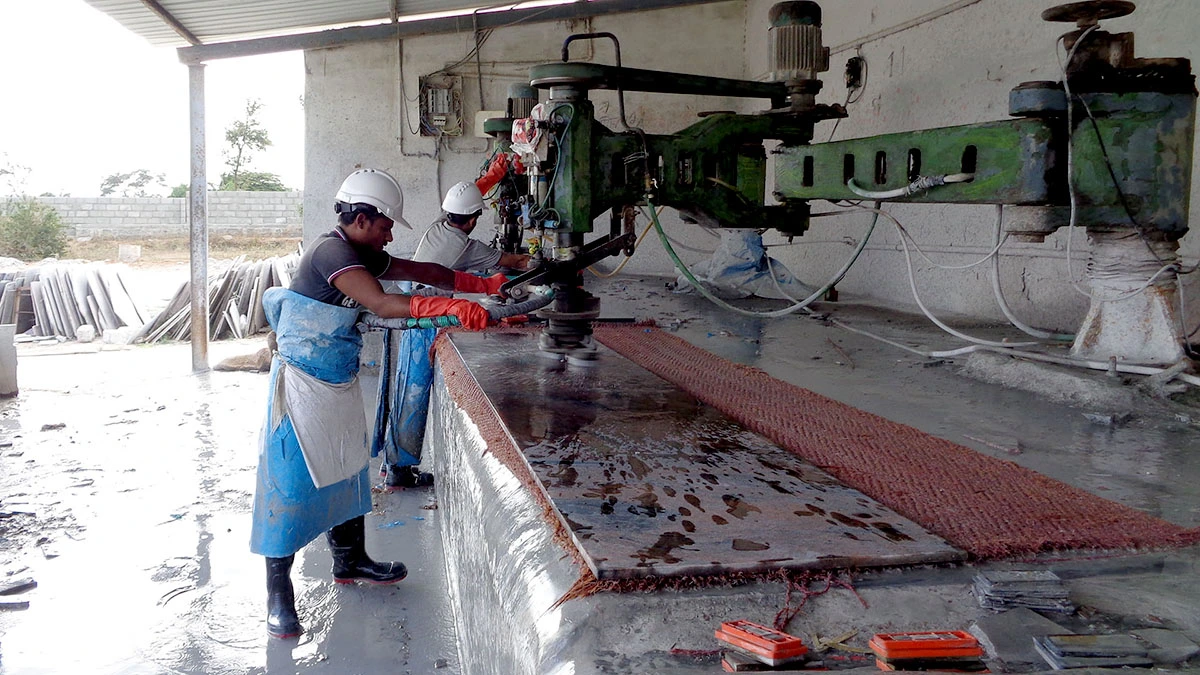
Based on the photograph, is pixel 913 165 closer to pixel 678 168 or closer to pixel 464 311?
pixel 678 168

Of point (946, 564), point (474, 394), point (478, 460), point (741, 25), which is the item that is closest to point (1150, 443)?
point (946, 564)

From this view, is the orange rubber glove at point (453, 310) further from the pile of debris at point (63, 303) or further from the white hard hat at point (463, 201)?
the pile of debris at point (63, 303)

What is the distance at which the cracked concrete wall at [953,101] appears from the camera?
14.0ft

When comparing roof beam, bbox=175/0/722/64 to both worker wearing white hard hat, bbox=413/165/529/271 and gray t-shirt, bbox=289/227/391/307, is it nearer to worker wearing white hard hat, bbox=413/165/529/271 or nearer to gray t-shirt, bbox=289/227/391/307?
worker wearing white hard hat, bbox=413/165/529/271

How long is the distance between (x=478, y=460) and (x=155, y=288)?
575 inches

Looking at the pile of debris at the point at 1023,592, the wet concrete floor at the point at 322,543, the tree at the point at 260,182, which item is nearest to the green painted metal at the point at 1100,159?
the wet concrete floor at the point at 322,543

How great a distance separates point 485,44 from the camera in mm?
9320

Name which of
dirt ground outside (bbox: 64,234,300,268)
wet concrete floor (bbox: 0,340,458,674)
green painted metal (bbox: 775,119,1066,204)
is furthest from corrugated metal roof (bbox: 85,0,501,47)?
dirt ground outside (bbox: 64,234,300,268)

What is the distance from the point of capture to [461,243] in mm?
4664

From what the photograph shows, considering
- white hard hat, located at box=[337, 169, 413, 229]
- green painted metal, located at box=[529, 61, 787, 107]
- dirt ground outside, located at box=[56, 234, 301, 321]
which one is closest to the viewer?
green painted metal, located at box=[529, 61, 787, 107]

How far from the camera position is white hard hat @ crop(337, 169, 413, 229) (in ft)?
9.52

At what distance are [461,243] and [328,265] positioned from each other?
1.89 metres

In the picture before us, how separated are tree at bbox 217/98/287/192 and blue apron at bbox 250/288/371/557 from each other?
23.5 metres

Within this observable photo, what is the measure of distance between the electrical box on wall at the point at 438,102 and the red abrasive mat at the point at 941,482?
7513mm
